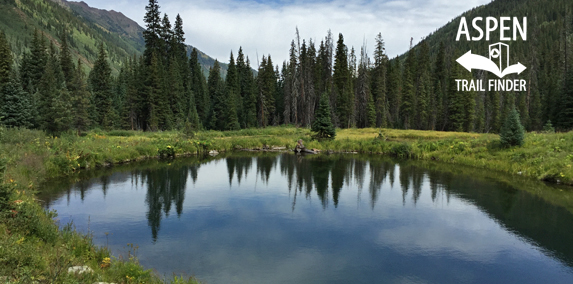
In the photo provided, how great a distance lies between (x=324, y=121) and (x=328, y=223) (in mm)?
25751

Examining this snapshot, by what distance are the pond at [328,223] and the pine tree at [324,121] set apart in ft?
46.6

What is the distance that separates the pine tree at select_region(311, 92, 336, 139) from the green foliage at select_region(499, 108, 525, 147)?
58.2ft

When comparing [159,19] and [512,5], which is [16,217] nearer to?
[159,19]

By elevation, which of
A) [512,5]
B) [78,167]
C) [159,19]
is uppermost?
[512,5]

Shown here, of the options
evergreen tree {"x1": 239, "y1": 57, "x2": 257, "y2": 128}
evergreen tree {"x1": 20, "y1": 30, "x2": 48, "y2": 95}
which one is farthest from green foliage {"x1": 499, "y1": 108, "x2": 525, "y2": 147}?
evergreen tree {"x1": 20, "y1": 30, "x2": 48, "y2": 95}

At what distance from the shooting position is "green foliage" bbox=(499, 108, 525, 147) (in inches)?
1069

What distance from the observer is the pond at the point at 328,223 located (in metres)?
10.7

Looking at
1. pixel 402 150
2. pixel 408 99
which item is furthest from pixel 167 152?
pixel 408 99

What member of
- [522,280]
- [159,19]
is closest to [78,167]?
[522,280]

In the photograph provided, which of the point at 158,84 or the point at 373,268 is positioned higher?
the point at 158,84

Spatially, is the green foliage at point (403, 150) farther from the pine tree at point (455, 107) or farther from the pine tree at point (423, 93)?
the pine tree at point (423, 93)

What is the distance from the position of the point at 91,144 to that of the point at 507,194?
Answer: 1169 inches

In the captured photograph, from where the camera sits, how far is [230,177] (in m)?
25.6

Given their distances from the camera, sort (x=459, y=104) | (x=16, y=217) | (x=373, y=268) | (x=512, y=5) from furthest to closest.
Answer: (x=512, y=5) → (x=459, y=104) → (x=373, y=268) → (x=16, y=217)
